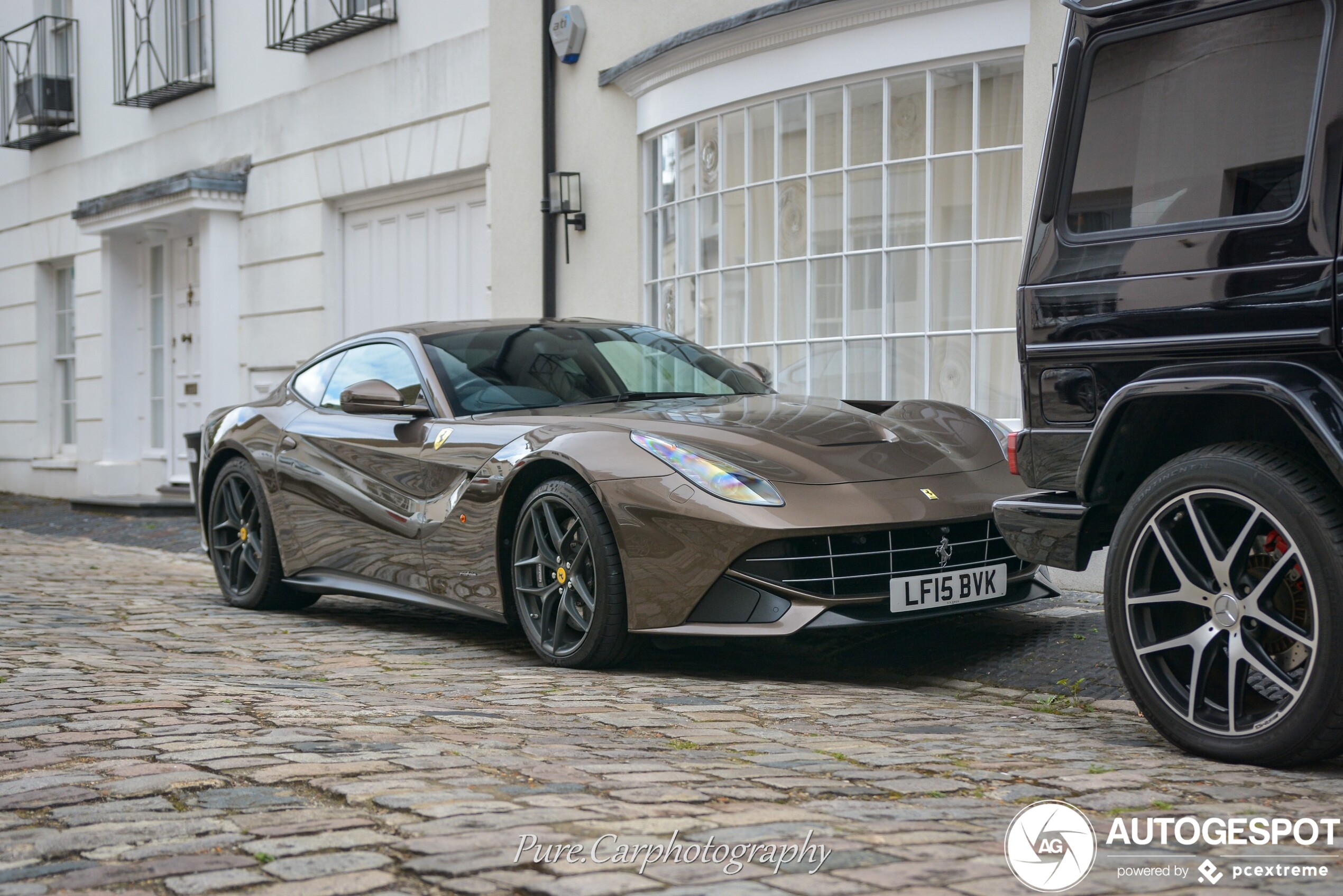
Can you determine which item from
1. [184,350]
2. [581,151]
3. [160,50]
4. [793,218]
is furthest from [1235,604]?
[160,50]

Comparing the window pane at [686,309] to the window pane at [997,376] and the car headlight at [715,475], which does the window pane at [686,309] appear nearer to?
the window pane at [997,376]

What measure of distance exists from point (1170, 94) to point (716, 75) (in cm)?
625

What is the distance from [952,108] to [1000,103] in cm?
31

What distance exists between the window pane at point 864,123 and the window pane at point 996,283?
0.92m

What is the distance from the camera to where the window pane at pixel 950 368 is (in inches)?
339

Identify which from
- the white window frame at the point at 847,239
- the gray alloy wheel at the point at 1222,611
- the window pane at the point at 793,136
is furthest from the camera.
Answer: the window pane at the point at 793,136

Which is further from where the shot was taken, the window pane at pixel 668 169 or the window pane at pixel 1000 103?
the window pane at pixel 668 169

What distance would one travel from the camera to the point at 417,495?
20.6ft

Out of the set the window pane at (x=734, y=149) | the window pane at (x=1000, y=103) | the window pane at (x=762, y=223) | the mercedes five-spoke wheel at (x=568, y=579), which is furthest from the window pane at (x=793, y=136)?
the mercedes five-spoke wheel at (x=568, y=579)

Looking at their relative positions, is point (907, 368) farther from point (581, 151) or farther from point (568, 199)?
point (581, 151)

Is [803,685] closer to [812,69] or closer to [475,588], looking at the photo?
[475,588]

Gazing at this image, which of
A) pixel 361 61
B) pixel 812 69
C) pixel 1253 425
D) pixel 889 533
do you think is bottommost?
pixel 889 533

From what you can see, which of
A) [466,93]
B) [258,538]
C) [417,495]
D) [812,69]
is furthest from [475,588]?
[466,93]

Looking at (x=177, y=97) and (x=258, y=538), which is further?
(x=177, y=97)
